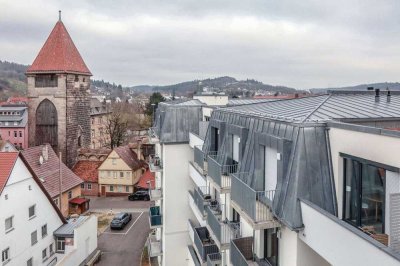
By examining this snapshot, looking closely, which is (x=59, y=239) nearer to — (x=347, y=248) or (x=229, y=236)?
(x=229, y=236)

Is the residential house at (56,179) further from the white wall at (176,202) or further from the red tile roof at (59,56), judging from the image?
the white wall at (176,202)

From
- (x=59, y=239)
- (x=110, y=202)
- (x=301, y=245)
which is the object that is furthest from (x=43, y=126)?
(x=301, y=245)

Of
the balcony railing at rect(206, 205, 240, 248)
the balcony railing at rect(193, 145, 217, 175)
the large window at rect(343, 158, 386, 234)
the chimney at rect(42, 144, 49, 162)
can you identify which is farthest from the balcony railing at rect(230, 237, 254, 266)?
the chimney at rect(42, 144, 49, 162)

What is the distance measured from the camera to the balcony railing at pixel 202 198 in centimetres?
1694

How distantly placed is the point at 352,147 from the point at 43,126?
49157mm

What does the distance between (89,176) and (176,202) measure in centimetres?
2988

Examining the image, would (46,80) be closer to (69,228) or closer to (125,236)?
(125,236)

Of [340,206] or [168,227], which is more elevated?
[340,206]

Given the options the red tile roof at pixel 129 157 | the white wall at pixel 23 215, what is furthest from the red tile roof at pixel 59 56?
the white wall at pixel 23 215

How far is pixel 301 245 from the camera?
8477 millimetres

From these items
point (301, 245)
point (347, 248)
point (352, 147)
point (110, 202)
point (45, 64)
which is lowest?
point (110, 202)

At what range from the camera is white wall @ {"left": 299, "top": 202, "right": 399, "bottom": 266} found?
5953 millimetres

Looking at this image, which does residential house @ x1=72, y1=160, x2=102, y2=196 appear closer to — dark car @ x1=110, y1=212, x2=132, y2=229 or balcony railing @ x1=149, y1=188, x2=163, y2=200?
dark car @ x1=110, y1=212, x2=132, y2=229

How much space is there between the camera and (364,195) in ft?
24.9
